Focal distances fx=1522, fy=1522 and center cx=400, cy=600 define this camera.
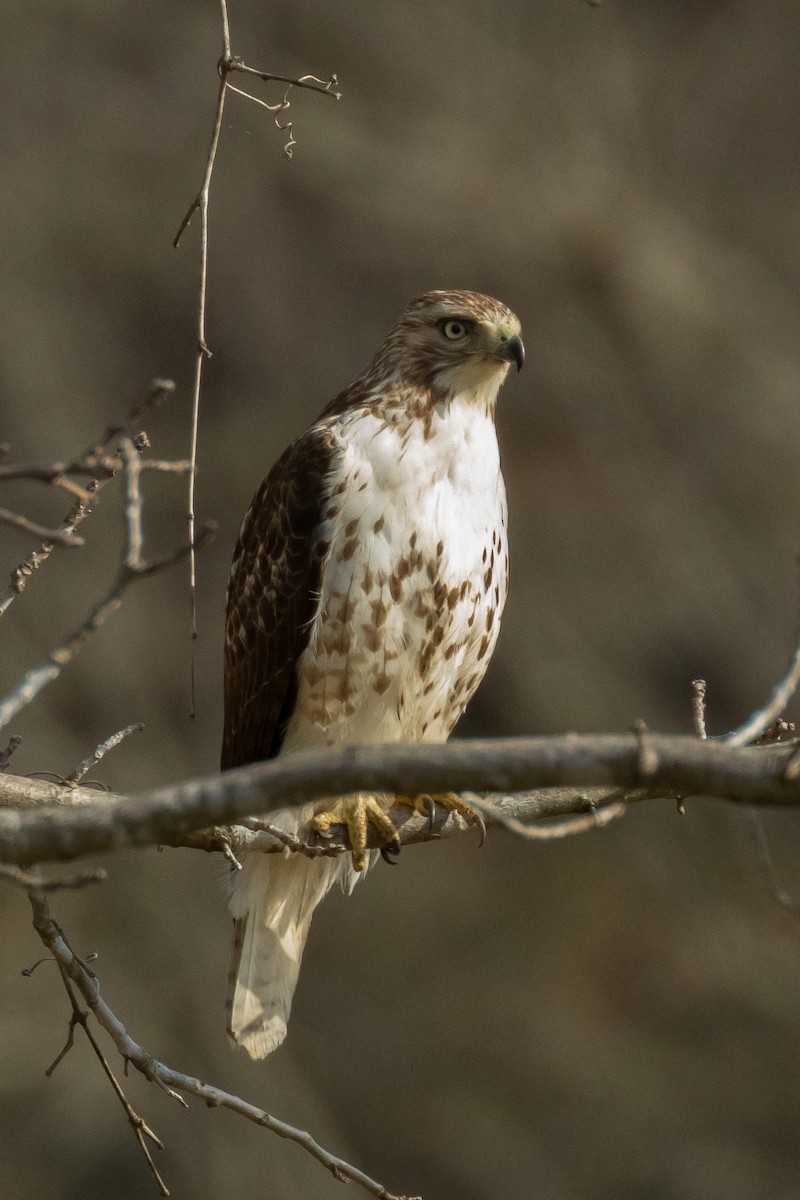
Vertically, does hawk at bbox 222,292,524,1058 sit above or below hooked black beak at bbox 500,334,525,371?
below

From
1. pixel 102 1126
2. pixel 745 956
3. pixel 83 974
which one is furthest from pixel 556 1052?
pixel 83 974

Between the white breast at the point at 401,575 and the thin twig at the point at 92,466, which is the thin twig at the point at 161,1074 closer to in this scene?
the thin twig at the point at 92,466

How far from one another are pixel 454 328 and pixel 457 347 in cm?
7

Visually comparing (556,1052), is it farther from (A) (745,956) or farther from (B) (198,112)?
(B) (198,112)

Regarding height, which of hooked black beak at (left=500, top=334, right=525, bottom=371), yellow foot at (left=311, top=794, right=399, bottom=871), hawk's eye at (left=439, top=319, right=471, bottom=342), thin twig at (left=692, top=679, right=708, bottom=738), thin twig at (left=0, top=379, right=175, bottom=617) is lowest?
thin twig at (left=692, top=679, right=708, bottom=738)

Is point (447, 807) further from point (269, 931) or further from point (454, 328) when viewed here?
point (454, 328)

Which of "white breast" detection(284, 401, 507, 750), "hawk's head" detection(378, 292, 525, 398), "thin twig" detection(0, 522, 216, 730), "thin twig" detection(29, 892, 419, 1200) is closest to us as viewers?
"thin twig" detection(0, 522, 216, 730)

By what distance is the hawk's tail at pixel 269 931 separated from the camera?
4.18 meters

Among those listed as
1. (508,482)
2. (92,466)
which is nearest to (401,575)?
(92,466)

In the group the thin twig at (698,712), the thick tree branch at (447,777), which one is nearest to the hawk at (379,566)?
the thin twig at (698,712)

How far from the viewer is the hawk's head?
12.8ft

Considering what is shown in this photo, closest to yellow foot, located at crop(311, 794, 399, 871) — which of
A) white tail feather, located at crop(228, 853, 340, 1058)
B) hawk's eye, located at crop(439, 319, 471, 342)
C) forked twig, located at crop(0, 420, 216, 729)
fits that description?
white tail feather, located at crop(228, 853, 340, 1058)

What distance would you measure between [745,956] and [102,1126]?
11.1 ft

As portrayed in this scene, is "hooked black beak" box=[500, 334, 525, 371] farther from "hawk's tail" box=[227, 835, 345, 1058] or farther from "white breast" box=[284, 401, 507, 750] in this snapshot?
"hawk's tail" box=[227, 835, 345, 1058]
